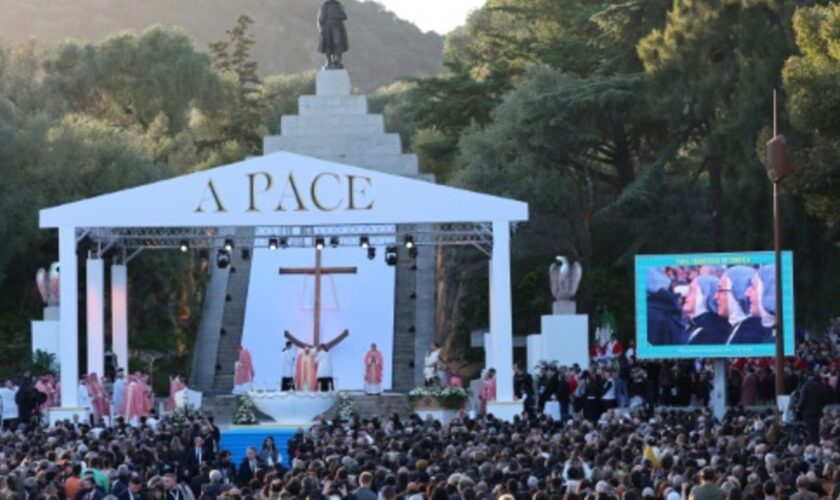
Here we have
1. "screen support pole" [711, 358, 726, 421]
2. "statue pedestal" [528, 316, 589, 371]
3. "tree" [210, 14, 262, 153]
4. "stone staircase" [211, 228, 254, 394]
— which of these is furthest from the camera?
"tree" [210, 14, 262, 153]

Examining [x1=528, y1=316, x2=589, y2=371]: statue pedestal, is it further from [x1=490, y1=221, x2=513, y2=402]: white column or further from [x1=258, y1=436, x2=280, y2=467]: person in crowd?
[x1=258, y1=436, x2=280, y2=467]: person in crowd

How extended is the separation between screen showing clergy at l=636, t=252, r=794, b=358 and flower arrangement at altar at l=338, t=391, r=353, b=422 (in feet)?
21.6

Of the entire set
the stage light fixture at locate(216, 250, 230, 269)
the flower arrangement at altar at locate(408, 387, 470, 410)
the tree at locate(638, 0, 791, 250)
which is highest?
the tree at locate(638, 0, 791, 250)

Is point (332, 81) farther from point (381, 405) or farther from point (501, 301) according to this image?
point (501, 301)

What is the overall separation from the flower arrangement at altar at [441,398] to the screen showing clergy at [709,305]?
4502 millimetres

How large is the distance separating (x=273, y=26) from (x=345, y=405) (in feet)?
439

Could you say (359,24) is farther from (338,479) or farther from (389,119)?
(338,479)

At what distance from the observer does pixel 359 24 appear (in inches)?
6973

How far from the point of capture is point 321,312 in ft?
164

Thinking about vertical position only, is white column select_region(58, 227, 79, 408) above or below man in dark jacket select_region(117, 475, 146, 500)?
above

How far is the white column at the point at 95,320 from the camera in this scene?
134 ft

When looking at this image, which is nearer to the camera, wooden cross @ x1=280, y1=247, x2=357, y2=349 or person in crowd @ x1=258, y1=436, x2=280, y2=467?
person in crowd @ x1=258, y1=436, x2=280, y2=467

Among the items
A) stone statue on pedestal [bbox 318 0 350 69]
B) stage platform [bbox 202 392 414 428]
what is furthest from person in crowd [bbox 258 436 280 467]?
stone statue on pedestal [bbox 318 0 350 69]

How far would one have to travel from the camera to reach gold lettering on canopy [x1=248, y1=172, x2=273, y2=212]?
39.1 metres
